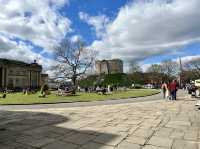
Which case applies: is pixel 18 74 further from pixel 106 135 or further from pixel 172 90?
pixel 106 135

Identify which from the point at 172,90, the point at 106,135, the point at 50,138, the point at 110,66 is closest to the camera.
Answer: the point at 50,138

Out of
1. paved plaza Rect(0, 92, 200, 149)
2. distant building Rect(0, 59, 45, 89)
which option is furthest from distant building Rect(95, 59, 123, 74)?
paved plaza Rect(0, 92, 200, 149)

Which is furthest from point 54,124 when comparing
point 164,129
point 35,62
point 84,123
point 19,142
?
point 35,62

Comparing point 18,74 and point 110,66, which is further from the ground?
point 110,66

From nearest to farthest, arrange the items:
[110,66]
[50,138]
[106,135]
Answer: [50,138] → [106,135] → [110,66]

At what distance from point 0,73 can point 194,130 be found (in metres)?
89.9

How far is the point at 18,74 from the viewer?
9669cm

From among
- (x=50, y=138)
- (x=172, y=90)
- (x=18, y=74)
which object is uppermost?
(x=18, y=74)

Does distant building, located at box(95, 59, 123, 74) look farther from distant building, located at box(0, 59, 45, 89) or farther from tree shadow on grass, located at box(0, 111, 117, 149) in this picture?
tree shadow on grass, located at box(0, 111, 117, 149)

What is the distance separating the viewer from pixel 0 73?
9000 cm

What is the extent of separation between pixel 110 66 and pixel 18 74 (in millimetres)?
34914

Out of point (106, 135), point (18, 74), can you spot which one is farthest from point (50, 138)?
point (18, 74)

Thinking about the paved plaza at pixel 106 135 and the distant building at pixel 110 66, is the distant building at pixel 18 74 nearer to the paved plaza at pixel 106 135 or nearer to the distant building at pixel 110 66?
the distant building at pixel 110 66

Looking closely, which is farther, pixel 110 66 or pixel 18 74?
pixel 110 66
